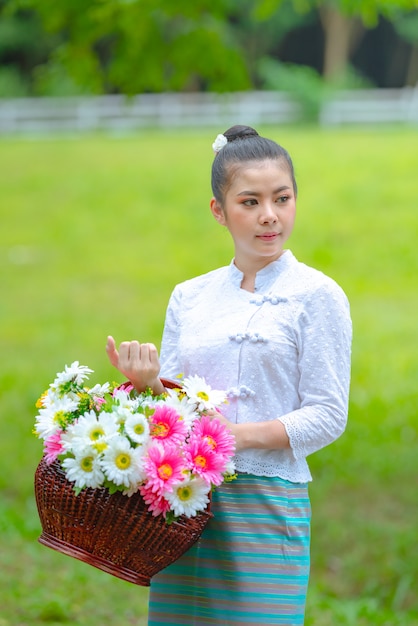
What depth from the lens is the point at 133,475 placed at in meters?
2.22

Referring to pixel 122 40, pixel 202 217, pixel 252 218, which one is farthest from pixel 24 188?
pixel 252 218

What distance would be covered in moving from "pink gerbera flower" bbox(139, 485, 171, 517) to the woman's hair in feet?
2.43

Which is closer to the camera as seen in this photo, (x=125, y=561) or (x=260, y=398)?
(x=125, y=561)

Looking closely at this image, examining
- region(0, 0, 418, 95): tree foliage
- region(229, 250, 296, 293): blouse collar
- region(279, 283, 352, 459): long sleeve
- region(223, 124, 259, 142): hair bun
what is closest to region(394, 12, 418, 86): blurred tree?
region(0, 0, 418, 95): tree foliage

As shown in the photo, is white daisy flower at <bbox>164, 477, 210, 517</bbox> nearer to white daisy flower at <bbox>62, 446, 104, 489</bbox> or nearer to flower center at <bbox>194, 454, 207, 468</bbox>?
flower center at <bbox>194, 454, 207, 468</bbox>

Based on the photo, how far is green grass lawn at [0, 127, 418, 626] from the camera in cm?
509

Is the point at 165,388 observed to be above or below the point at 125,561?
above

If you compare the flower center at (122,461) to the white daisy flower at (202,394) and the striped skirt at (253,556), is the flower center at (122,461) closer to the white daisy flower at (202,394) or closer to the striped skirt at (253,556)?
the white daisy flower at (202,394)

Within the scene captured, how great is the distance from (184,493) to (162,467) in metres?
0.08

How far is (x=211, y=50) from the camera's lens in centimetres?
640

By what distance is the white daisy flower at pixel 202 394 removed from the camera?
2.32 meters

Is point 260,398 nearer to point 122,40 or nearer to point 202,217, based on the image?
point 122,40

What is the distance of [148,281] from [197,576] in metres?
9.66

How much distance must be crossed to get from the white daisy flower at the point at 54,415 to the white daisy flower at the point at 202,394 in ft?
0.84
